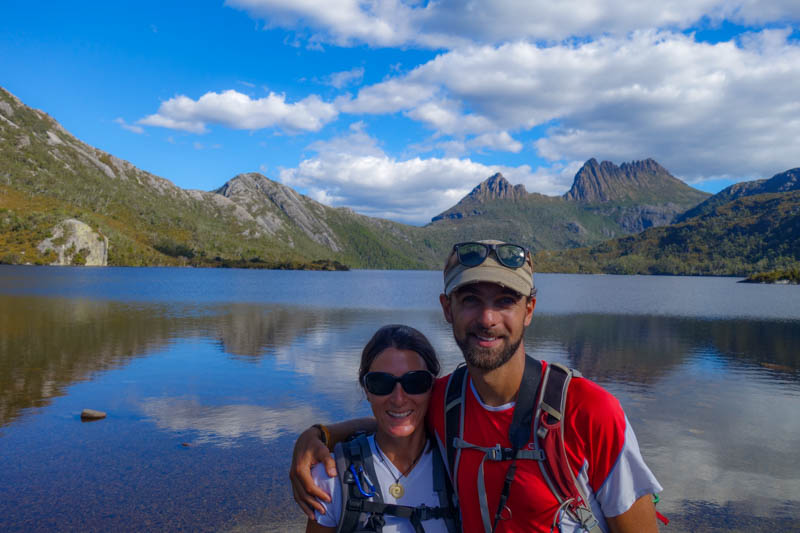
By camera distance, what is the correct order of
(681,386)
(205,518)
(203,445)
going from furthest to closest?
1. (681,386)
2. (203,445)
3. (205,518)

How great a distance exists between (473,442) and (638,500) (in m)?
1.24

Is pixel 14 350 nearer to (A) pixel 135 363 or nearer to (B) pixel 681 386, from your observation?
(A) pixel 135 363

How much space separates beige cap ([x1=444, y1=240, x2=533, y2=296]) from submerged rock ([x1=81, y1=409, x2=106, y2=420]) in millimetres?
17498

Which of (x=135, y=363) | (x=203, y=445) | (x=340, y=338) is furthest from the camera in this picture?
(x=340, y=338)

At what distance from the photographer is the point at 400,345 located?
475cm

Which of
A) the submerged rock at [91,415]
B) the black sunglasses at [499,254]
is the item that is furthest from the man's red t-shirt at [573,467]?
the submerged rock at [91,415]

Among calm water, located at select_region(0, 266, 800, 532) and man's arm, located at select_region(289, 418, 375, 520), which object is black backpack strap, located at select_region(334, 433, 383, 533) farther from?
calm water, located at select_region(0, 266, 800, 532)

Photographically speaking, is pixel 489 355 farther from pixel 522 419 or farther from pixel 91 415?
pixel 91 415

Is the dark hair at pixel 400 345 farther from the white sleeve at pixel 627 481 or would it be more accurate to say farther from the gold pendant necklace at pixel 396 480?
the white sleeve at pixel 627 481

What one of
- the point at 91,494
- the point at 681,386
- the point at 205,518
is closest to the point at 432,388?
the point at 205,518

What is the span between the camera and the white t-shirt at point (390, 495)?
13.2ft

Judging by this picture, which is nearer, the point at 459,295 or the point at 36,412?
the point at 459,295

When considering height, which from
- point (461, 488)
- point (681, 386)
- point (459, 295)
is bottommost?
point (681, 386)

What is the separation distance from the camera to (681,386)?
81.3 ft
